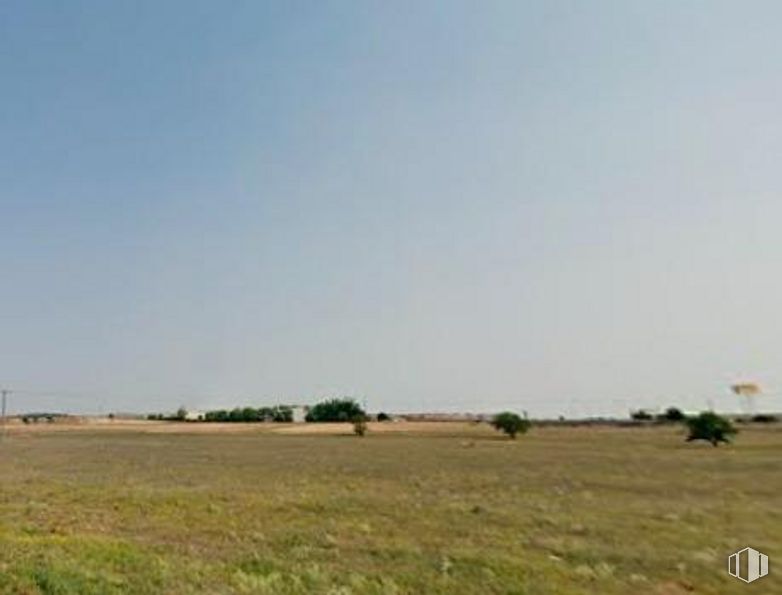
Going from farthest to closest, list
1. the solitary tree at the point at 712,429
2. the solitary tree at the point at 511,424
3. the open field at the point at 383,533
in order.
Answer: the solitary tree at the point at 511,424, the solitary tree at the point at 712,429, the open field at the point at 383,533

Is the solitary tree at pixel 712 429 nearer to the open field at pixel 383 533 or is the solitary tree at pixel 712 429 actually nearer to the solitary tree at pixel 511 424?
the solitary tree at pixel 511 424

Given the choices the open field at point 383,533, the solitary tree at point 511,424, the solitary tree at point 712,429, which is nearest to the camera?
the open field at point 383,533

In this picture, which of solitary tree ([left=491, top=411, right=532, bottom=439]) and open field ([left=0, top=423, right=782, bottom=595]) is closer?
open field ([left=0, top=423, right=782, bottom=595])

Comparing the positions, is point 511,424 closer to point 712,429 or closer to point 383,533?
point 712,429

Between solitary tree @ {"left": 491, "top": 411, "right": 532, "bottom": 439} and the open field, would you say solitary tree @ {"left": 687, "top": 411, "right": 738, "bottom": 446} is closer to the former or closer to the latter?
solitary tree @ {"left": 491, "top": 411, "right": 532, "bottom": 439}

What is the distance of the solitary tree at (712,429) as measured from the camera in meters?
95.9

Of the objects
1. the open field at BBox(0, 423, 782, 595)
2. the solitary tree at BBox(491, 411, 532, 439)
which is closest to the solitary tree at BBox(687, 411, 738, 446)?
the solitary tree at BBox(491, 411, 532, 439)

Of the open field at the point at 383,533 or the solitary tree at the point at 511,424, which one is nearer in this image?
the open field at the point at 383,533

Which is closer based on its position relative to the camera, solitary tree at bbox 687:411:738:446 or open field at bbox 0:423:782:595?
open field at bbox 0:423:782:595

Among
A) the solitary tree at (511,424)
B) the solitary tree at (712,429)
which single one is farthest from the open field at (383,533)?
the solitary tree at (511,424)

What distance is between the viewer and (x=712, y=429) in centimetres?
9638

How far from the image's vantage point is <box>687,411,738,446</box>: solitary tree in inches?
3775

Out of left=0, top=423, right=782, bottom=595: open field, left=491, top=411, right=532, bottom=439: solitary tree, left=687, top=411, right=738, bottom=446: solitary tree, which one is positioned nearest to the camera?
left=0, top=423, right=782, bottom=595: open field

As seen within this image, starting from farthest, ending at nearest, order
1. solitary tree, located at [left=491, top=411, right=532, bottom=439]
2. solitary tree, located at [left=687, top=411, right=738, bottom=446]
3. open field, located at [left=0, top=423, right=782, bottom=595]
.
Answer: solitary tree, located at [left=491, top=411, right=532, bottom=439], solitary tree, located at [left=687, top=411, right=738, bottom=446], open field, located at [left=0, top=423, right=782, bottom=595]
